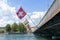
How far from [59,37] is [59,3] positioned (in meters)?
26.2

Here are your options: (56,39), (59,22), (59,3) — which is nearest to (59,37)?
(56,39)

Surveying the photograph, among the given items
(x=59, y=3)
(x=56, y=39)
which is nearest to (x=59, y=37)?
(x=56, y=39)

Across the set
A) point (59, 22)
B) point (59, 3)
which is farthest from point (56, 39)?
point (59, 3)

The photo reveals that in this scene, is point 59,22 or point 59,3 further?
point 59,22

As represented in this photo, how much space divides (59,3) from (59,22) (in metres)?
5.70

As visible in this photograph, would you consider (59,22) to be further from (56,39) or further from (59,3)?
(56,39)

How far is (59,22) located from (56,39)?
71.5ft

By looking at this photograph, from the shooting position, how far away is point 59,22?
98.9ft

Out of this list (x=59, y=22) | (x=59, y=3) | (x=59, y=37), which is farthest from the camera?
(x=59, y=37)

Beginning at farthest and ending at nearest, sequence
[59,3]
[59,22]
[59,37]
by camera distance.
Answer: [59,37], [59,22], [59,3]

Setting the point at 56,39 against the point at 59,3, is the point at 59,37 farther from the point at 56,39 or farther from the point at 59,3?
the point at 59,3

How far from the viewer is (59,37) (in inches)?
1980

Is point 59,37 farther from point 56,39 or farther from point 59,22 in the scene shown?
point 59,22

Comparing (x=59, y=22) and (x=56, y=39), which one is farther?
(x=56, y=39)
